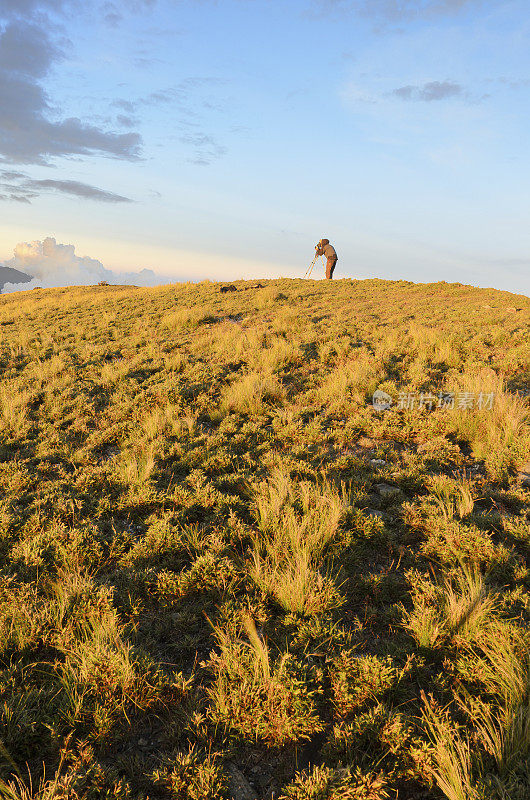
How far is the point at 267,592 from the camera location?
3.44 m

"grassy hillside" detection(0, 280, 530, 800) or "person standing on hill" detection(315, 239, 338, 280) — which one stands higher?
"person standing on hill" detection(315, 239, 338, 280)

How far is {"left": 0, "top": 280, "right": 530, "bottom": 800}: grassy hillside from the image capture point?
2.35 m

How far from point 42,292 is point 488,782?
110 ft

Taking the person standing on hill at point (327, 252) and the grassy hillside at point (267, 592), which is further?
the person standing on hill at point (327, 252)

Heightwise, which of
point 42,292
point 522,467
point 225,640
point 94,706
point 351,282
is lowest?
point 94,706

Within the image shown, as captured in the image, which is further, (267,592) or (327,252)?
(327,252)

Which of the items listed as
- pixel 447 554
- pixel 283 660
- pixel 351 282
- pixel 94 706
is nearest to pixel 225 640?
pixel 283 660

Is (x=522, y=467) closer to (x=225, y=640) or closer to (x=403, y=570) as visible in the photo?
(x=403, y=570)

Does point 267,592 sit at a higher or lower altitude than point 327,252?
lower

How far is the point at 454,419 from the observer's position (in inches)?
258

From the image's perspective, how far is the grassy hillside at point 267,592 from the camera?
235cm

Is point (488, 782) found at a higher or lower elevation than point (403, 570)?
lower

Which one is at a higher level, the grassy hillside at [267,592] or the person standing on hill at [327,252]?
the person standing on hill at [327,252]

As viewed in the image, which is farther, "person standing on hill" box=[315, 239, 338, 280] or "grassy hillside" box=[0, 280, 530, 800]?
"person standing on hill" box=[315, 239, 338, 280]
